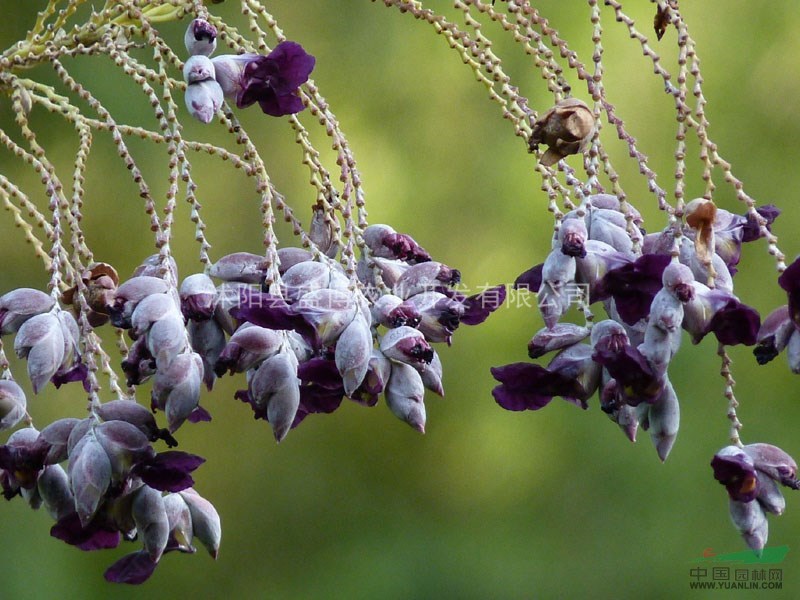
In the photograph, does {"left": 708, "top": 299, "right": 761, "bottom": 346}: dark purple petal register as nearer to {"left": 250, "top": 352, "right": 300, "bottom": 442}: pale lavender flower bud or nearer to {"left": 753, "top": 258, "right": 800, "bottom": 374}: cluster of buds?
{"left": 753, "top": 258, "right": 800, "bottom": 374}: cluster of buds

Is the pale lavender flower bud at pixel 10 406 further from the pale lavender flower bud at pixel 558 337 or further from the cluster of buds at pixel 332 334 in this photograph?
the pale lavender flower bud at pixel 558 337

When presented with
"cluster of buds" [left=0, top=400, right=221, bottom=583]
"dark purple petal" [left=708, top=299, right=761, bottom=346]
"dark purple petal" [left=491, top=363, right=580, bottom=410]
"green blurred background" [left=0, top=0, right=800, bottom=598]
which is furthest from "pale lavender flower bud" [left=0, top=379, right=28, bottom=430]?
"green blurred background" [left=0, top=0, right=800, bottom=598]

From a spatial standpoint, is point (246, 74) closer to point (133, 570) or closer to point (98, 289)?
point (98, 289)

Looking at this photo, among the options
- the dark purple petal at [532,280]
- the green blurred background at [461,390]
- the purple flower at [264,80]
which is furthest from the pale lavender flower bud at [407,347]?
the green blurred background at [461,390]

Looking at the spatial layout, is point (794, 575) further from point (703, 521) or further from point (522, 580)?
point (522, 580)

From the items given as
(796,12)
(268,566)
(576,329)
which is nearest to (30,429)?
(576,329)
